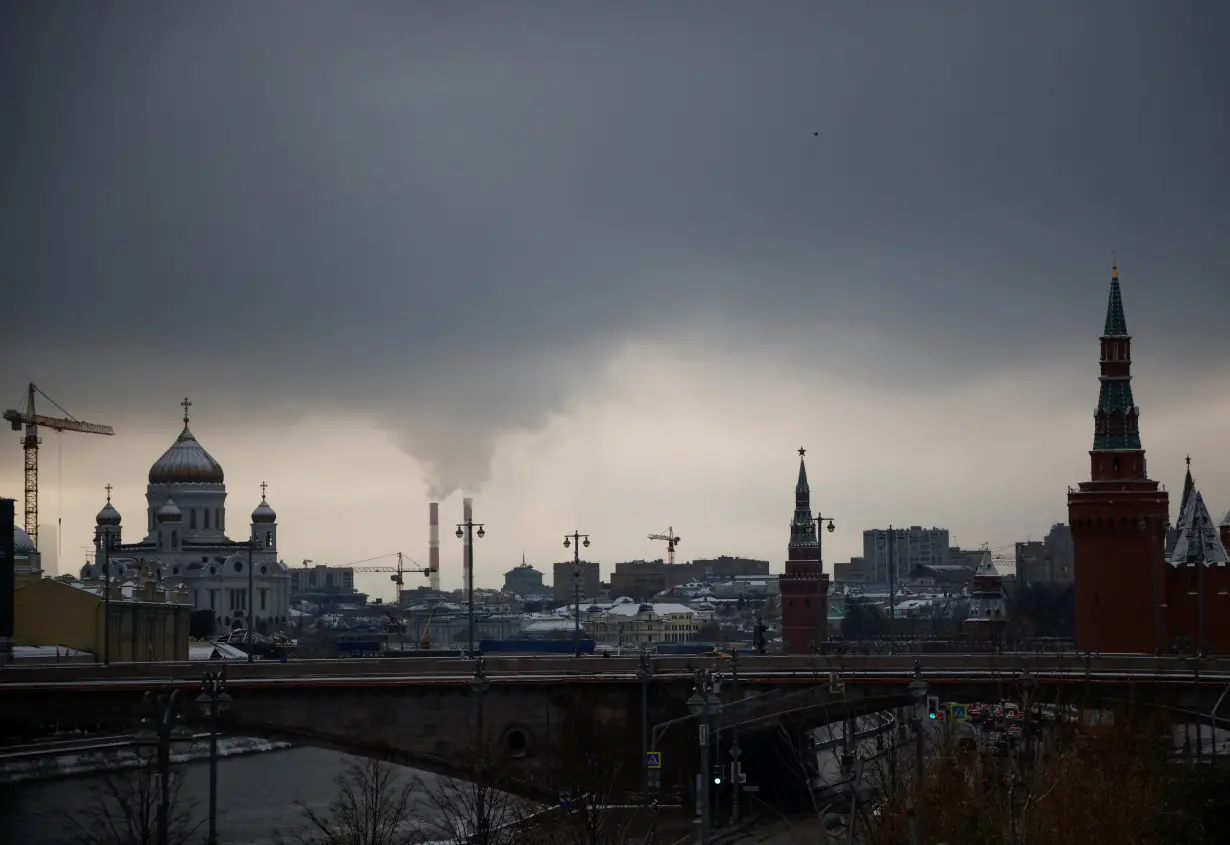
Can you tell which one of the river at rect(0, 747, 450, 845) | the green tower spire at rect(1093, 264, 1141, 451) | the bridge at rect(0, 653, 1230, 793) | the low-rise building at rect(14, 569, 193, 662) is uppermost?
the green tower spire at rect(1093, 264, 1141, 451)

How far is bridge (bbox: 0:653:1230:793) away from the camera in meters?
72.2

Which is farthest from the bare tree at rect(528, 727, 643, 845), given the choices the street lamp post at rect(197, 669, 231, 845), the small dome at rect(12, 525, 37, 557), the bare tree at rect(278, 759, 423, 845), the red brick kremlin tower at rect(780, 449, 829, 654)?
the red brick kremlin tower at rect(780, 449, 829, 654)

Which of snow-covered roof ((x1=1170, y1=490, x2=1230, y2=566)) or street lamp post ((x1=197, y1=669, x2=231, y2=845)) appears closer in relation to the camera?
street lamp post ((x1=197, y1=669, x2=231, y2=845))

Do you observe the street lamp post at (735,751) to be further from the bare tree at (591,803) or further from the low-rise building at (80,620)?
the low-rise building at (80,620)

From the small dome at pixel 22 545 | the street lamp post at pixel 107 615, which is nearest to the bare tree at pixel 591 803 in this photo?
the street lamp post at pixel 107 615

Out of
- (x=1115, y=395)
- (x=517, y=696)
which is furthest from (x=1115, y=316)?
(x=517, y=696)

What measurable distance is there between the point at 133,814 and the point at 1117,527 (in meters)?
71.1

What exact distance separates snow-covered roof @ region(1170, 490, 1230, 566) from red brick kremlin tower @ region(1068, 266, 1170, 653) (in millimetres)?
1291

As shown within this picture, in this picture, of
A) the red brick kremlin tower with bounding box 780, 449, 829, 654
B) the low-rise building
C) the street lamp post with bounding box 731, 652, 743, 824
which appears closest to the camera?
the street lamp post with bounding box 731, 652, 743, 824

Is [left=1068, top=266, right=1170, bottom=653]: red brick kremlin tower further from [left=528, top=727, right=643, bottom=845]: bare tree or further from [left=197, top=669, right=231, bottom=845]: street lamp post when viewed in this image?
[left=197, top=669, right=231, bottom=845]: street lamp post

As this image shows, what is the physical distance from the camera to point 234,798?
88.2 meters

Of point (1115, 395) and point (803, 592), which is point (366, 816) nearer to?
point (1115, 395)

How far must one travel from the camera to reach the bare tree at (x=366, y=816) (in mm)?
54000

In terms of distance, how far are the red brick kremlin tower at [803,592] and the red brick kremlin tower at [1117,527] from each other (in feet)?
233
